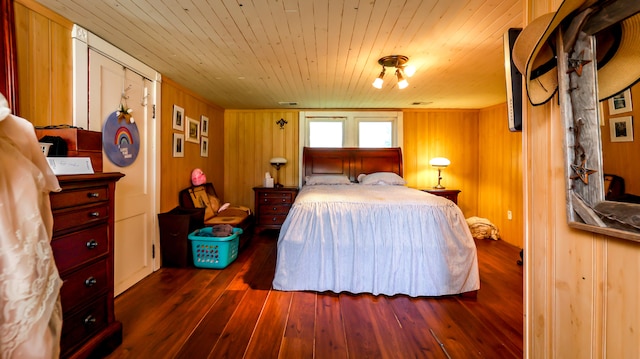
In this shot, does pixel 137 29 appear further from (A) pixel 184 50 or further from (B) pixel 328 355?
(B) pixel 328 355

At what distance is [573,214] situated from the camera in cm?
76

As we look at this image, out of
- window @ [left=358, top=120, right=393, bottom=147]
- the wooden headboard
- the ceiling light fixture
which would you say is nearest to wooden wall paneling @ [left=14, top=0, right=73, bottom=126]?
the ceiling light fixture

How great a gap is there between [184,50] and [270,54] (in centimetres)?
74

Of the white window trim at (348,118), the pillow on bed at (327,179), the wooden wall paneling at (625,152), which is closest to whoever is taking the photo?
the wooden wall paneling at (625,152)

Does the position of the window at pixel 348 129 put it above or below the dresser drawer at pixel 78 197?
above

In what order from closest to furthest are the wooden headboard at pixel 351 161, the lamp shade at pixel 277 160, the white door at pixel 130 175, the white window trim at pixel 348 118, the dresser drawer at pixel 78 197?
the dresser drawer at pixel 78 197 → the white door at pixel 130 175 → the wooden headboard at pixel 351 161 → the lamp shade at pixel 277 160 → the white window trim at pixel 348 118

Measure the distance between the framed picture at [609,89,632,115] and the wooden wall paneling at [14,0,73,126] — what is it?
2.64 meters

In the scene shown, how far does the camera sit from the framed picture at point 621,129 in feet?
2.10

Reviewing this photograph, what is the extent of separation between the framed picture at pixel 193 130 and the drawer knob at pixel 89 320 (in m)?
2.44

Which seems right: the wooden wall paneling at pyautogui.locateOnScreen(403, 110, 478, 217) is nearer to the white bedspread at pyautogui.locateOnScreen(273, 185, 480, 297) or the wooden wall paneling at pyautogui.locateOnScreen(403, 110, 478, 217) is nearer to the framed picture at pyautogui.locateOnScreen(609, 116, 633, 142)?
the white bedspread at pyautogui.locateOnScreen(273, 185, 480, 297)

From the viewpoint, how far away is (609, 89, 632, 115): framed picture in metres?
0.64

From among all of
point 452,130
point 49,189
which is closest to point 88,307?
point 49,189

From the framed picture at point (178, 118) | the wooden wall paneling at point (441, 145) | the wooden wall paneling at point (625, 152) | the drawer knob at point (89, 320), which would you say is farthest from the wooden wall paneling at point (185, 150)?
the wooden wall paneling at point (625, 152)

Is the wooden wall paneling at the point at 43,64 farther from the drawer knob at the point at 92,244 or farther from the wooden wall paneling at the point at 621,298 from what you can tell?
the wooden wall paneling at the point at 621,298
